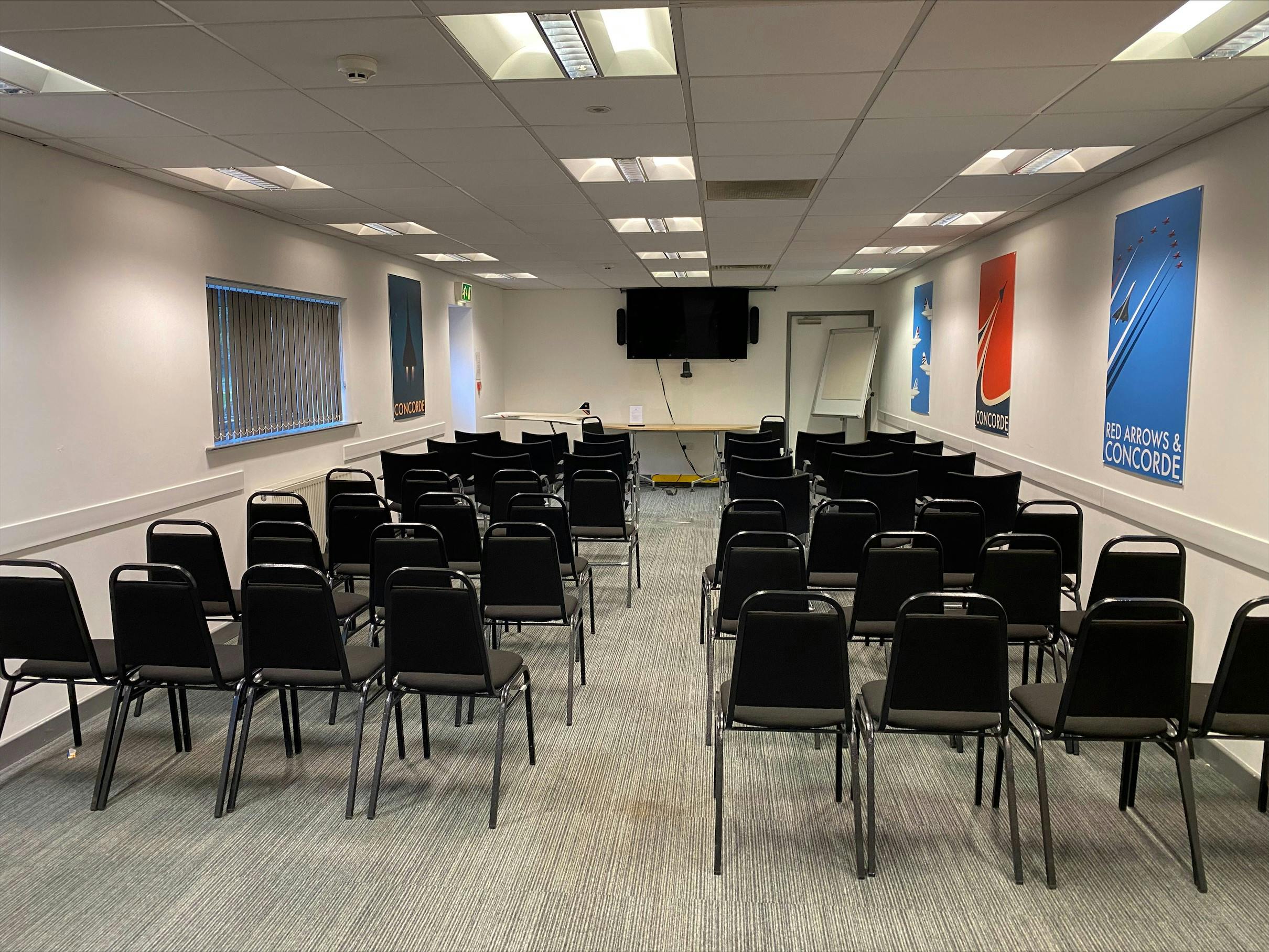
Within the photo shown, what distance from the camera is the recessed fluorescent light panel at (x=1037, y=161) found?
4.76 metres

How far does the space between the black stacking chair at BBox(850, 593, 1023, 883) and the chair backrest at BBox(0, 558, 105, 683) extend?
3.02 meters

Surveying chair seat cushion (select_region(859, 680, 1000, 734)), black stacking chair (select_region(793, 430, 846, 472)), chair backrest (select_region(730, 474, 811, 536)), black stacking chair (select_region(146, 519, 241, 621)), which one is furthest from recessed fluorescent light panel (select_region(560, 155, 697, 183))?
black stacking chair (select_region(793, 430, 846, 472))

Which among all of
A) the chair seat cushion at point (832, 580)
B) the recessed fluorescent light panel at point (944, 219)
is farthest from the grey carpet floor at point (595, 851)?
the recessed fluorescent light panel at point (944, 219)

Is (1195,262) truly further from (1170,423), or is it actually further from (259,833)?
(259,833)

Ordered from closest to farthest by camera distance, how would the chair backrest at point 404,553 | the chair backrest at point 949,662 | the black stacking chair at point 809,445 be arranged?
1. the chair backrest at point 949,662
2. the chair backrest at point 404,553
3. the black stacking chair at point 809,445

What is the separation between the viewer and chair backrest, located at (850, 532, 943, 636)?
3.70 metres

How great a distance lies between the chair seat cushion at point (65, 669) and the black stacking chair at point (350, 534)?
4.82 ft

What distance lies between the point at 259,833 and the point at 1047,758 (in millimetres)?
3360

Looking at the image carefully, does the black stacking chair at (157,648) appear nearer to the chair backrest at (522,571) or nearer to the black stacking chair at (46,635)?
the black stacking chair at (46,635)

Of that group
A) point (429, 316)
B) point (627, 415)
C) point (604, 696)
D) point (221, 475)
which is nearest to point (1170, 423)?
point (604, 696)

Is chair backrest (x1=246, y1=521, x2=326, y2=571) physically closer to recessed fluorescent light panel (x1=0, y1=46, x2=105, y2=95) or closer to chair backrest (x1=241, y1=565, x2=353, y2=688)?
chair backrest (x1=241, y1=565, x2=353, y2=688)

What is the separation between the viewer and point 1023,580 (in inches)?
146

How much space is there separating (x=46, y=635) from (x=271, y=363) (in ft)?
11.9

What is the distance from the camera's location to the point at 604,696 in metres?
4.54
